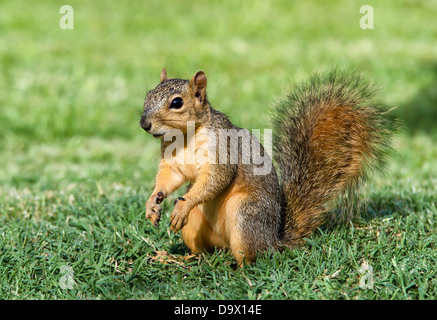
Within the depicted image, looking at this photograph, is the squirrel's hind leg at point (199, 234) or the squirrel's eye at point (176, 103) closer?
the squirrel's eye at point (176, 103)

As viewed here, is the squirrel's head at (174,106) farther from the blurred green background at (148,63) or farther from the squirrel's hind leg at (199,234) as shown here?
the blurred green background at (148,63)

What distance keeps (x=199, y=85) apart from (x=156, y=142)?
4.09m

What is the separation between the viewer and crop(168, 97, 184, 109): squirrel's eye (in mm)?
3006

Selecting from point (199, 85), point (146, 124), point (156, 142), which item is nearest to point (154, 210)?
point (146, 124)

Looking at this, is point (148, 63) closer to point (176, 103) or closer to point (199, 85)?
point (199, 85)

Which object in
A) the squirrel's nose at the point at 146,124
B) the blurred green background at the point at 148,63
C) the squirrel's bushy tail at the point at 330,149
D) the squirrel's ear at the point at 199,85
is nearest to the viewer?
the squirrel's nose at the point at 146,124

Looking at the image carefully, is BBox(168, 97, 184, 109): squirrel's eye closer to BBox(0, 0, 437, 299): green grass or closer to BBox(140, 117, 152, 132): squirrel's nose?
BBox(140, 117, 152, 132): squirrel's nose

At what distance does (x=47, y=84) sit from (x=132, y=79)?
125cm

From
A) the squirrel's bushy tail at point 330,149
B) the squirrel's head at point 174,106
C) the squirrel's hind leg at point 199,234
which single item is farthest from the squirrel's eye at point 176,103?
the squirrel's bushy tail at point 330,149

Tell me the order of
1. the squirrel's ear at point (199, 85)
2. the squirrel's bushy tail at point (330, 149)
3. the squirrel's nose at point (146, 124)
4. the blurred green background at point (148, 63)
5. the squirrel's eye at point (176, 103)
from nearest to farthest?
the squirrel's nose at point (146, 124) < the squirrel's eye at point (176, 103) < the squirrel's ear at point (199, 85) < the squirrel's bushy tail at point (330, 149) < the blurred green background at point (148, 63)

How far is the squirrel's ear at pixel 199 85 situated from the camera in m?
3.11

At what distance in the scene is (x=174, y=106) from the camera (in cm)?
301

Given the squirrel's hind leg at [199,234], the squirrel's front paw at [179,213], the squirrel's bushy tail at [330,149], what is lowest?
the squirrel's hind leg at [199,234]
